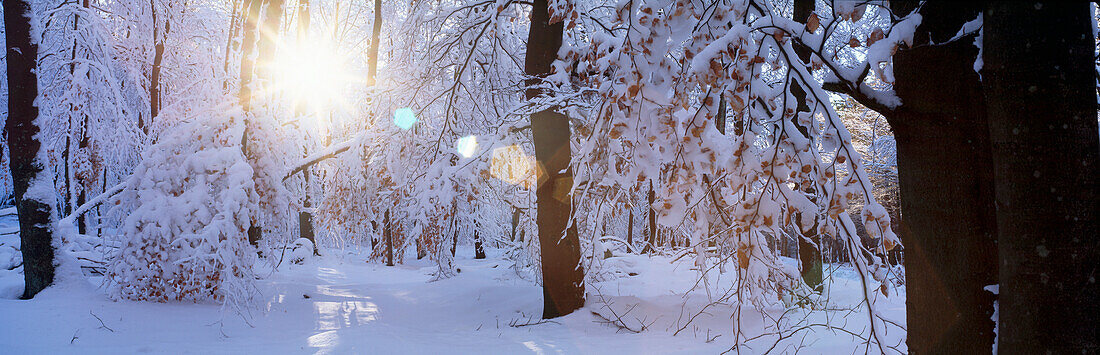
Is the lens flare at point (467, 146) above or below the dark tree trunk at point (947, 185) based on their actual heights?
above

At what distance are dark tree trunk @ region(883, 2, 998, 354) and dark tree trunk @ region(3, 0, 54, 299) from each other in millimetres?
9087

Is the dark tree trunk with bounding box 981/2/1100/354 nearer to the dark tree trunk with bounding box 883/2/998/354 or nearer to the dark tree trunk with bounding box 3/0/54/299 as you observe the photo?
the dark tree trunk with bounding box 883/2/998/354

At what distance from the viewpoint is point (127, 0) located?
485 inches

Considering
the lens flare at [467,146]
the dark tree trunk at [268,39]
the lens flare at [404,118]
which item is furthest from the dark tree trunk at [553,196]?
the dark tree trunk at [268,39]

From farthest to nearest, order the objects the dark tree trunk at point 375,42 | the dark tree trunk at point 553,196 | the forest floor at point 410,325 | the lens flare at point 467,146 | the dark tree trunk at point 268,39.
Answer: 1. the dark tree trunk at point 375,42
2. the lens flare at point 467,146
3. the dark tree trunk at point 268,39
4. the dark tree trunk at point 553,196
5. the forest floor at point 410,325

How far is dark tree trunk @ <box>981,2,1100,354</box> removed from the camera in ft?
6.09

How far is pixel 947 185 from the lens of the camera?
90.9 inches

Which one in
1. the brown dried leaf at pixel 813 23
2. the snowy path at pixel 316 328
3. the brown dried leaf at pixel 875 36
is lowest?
the snowy path at pixel 316 328

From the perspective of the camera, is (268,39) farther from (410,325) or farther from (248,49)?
(410,325)

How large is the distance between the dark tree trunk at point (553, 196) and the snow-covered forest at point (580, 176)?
3cm

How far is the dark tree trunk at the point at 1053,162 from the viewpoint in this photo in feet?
6.09

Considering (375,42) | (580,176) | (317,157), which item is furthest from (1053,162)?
(375,42)

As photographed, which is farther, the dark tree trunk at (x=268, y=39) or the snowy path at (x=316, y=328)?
the dark tree trunk at (x=268, y=39)

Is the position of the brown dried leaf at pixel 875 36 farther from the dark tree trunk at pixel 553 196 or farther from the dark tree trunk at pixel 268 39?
the dark tree trunk at pixel 268 39
